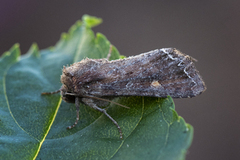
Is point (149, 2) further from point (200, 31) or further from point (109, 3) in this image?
point (200, 31)

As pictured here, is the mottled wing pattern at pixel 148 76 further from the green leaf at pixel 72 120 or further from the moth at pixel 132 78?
the green leaf at pixel 72 120

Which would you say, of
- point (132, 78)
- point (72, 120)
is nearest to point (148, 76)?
A: point (132, 78)

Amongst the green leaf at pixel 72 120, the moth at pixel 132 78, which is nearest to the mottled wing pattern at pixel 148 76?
the moth at pixel 132 78

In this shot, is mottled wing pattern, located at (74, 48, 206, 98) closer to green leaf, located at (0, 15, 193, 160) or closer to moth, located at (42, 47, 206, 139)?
moth, located at (42, 47, 206, 139)

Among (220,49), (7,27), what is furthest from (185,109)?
(7,27)

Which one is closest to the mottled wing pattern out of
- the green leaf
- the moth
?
the moth

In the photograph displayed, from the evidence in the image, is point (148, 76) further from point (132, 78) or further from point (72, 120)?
point (72, 120)

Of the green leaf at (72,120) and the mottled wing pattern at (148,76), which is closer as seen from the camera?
the green leaf at (72,120)
